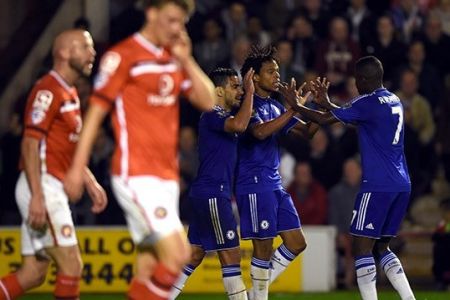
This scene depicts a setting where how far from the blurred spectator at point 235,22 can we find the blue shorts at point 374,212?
28.0ft

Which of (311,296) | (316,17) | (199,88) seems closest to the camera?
(199,88)

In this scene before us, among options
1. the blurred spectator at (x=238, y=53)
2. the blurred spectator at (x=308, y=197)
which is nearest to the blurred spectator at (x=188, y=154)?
the blurred spectator at (x=238, y=53)

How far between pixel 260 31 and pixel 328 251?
433 centimetres

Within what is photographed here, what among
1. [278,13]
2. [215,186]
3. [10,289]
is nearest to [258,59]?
[215,186]

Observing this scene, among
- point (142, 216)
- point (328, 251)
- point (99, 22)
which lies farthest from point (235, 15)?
point (142, 216)

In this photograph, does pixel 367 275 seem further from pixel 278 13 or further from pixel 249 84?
pixel 278 13

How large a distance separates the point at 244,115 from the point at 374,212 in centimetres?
158

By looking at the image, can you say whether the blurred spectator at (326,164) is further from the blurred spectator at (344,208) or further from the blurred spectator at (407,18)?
the blurred spectator at (407,18)

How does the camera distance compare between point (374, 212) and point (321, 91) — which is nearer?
point (374, 212)

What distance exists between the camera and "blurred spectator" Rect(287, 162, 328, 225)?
20.1 m

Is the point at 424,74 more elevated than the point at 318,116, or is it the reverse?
the point at 318,116

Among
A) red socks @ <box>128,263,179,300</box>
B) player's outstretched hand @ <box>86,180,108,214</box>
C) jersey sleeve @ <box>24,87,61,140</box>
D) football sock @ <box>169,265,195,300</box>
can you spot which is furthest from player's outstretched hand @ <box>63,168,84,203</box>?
football sock @ <box>169,265,195,300</box>

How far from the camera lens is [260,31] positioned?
2197 cm

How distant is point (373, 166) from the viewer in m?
13.9
